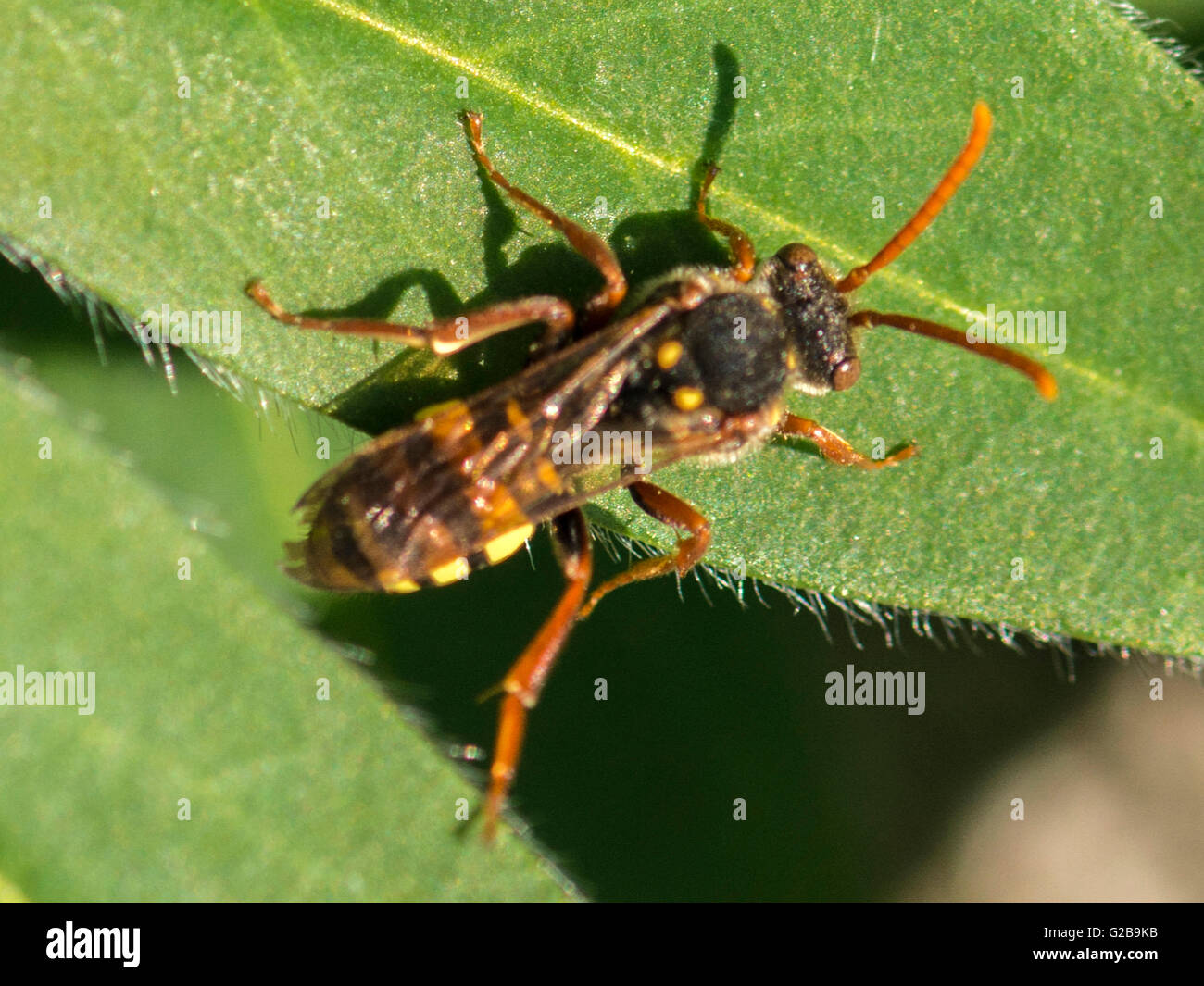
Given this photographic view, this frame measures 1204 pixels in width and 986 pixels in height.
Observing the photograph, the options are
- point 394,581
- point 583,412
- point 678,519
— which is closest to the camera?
point 394,581

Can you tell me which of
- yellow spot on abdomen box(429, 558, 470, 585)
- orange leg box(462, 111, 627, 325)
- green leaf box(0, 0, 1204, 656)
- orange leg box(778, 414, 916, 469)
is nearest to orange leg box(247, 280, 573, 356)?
green leaf box(0, 0, 1204, 656)

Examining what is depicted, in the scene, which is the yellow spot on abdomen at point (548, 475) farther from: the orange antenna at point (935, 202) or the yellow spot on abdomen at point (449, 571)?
the orange antenna at point (935, 202)

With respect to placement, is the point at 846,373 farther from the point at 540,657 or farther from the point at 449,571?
the point at 449,571

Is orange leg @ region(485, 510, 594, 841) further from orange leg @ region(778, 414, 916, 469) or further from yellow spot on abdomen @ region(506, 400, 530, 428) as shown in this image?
orange leg @ region(778, 414, 916, 469)

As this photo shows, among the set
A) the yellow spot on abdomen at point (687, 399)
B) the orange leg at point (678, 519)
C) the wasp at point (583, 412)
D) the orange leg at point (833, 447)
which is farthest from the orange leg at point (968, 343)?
the orange leg at point (678, 519)

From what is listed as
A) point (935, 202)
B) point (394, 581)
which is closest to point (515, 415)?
point (394, 581)

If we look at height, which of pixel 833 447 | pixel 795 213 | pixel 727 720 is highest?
pixel 795 213
